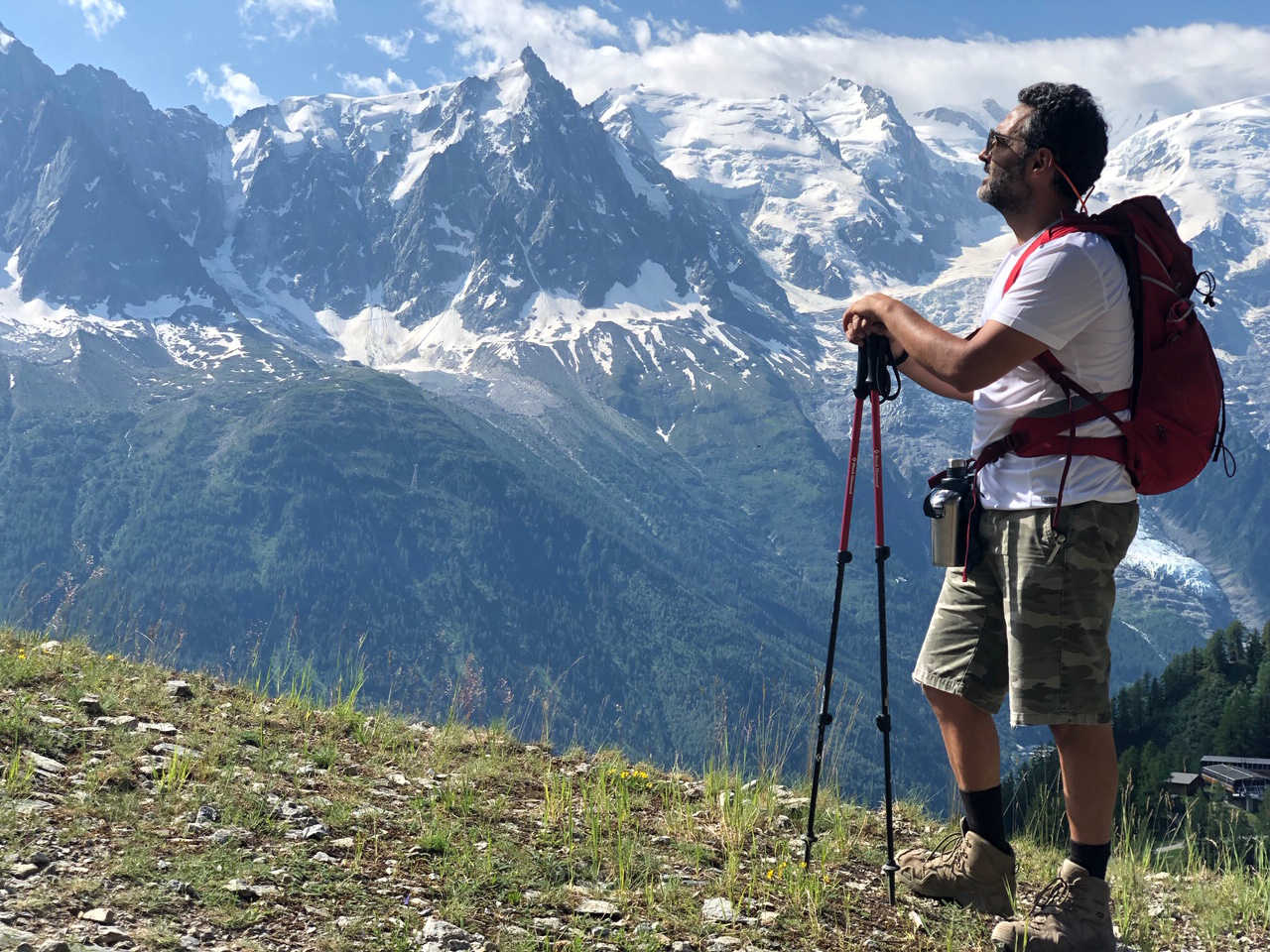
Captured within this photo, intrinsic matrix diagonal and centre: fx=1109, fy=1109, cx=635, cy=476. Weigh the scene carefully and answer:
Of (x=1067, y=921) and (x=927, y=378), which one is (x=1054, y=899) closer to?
(x=1067, y=921)

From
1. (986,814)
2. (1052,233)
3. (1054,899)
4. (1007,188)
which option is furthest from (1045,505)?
(1054,899)

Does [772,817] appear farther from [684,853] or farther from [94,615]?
[94,615]

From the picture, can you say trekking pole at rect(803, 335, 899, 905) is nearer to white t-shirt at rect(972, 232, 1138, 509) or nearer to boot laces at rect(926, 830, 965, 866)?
boot laces at rect(926, 830, 965, 866)

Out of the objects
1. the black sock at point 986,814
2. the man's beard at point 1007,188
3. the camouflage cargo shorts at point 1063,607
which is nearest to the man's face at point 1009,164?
the man's beard at point 1007,188

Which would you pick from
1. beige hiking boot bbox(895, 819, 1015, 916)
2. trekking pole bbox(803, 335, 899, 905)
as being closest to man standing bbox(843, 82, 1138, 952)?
trekking pole bbox(803, 335, 899, 905)

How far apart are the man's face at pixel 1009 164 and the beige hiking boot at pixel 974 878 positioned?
12.5 ft

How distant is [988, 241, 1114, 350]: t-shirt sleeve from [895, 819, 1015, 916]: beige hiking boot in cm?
314

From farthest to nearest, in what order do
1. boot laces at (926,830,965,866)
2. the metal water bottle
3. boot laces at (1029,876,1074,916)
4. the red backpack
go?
1. boot laces at (926,830,965,866)
2. the metal water bottle
3. boot laces at (1029,876,1074,916)
4. the red backpack

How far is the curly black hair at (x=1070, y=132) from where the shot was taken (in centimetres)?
607

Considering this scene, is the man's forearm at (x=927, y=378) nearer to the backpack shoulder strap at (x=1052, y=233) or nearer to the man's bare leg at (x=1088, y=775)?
the backpack shoulder strap at (x=1052, y=233)

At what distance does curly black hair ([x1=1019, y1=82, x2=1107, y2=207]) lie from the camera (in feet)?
19.9

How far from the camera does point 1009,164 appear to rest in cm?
625

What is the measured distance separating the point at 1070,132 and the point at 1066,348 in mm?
1237

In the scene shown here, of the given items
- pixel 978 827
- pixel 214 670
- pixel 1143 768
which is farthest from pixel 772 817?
pixel 1143 768
